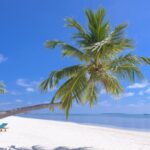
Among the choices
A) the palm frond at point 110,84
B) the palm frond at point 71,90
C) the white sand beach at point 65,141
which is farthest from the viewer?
the white sand beach at point 65,141

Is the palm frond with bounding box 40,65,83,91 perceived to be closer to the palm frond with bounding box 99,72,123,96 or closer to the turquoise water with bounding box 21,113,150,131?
the palm frond with bounding box 99,72,123,96

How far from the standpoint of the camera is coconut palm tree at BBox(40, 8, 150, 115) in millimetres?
10094

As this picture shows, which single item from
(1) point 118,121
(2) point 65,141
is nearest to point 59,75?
(2) point 65,141

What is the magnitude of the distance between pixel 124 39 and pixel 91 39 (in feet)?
3.72

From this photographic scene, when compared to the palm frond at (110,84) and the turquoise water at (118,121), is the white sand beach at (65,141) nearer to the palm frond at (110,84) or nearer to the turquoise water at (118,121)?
the palm frond at (110,84)

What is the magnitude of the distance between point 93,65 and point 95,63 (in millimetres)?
95

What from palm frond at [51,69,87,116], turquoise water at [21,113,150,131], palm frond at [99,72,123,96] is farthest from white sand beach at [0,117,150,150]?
turquoise water at [21,113,150,131]

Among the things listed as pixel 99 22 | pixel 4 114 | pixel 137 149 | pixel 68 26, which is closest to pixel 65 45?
pixel 68 26

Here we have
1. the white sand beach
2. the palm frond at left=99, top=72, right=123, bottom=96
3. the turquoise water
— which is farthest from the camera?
the turquoise water

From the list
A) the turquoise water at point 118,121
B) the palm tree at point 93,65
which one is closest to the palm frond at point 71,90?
the palm tree at point 93,65

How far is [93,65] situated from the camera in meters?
10.3

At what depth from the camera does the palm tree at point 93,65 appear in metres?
10.0

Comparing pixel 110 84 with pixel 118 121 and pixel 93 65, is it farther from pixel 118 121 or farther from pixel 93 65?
pixel 118 121

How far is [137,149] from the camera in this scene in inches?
552
